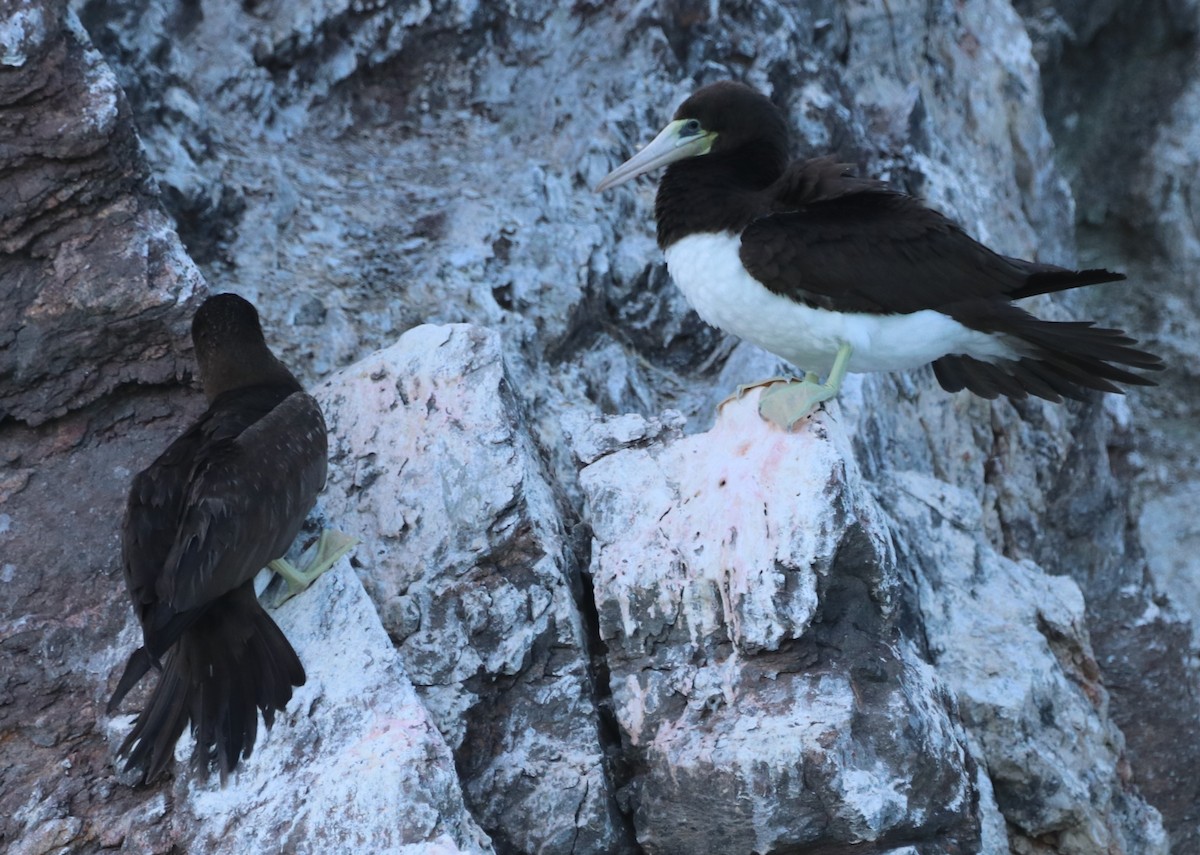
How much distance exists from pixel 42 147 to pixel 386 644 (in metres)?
2.14

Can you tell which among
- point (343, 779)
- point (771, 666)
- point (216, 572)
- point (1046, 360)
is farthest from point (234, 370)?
point (1046, 360)

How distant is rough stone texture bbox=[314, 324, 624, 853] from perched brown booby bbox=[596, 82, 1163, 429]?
2.65 feet

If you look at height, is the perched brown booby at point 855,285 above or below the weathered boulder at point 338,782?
above

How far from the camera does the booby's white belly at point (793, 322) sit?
170 inches

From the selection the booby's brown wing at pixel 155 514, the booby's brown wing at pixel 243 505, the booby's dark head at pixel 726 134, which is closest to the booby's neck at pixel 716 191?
the booby's dark head at pixel 726 134

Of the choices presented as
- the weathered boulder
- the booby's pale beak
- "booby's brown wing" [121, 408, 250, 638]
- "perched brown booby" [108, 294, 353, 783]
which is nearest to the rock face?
the weathered boulder

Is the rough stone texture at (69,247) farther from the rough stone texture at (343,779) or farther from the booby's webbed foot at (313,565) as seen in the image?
the rough stone texture at (343,779)

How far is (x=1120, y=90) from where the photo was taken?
33.7ft

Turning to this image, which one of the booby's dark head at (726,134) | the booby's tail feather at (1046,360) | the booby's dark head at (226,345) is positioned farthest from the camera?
the booby's dark head at (726,134)

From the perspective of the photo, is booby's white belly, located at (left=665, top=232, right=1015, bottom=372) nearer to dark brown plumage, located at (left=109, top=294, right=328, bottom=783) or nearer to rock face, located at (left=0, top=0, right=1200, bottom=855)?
rock face, located at (left=0, top=0, right=1200, bottom=855)

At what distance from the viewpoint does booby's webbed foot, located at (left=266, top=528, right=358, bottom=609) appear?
4.13 metres

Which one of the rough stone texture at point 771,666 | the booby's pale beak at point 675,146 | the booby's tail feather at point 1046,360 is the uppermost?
the booby's pale beak at point 675,146

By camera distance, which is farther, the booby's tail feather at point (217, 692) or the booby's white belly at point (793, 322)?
the booby's white belly at point (793, 322)

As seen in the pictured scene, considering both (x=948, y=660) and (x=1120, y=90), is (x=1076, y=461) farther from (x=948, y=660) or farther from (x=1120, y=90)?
(x=1120, y=90)
